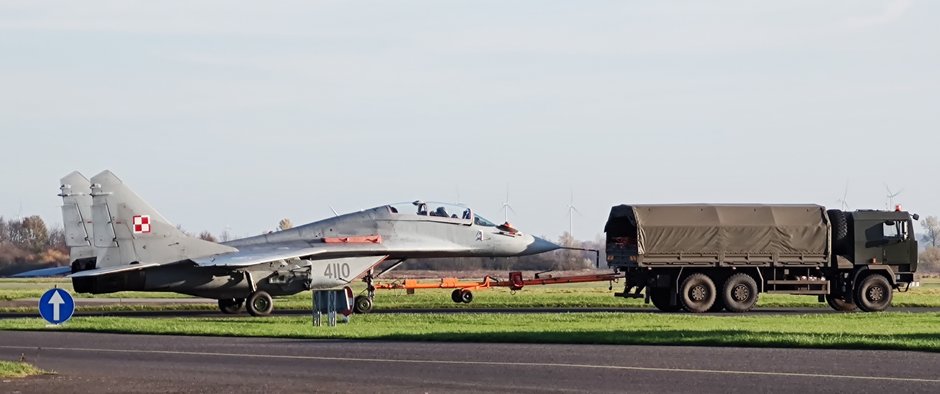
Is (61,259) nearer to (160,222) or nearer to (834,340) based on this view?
(160,222)

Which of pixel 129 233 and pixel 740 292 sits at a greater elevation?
pixel 129 233

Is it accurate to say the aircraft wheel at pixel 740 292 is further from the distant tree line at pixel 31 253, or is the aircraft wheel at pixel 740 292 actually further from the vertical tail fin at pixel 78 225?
the distant tree line at pixel 31 253

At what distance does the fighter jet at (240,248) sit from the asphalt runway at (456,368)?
13.7 m

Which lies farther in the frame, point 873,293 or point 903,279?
point 903,279

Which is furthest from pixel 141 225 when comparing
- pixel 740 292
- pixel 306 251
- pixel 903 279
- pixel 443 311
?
pixel 903 279

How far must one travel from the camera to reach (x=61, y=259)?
87.6 meters

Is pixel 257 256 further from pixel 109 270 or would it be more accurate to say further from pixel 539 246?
pixel 539 246

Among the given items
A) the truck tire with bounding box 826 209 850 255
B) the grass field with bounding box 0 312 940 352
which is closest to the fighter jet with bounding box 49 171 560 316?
the grass field with bounding box 0 312 940 352

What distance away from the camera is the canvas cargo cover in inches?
1475

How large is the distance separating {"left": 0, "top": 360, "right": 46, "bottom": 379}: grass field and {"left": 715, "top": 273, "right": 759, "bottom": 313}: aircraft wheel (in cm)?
2245

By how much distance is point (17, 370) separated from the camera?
731 inches

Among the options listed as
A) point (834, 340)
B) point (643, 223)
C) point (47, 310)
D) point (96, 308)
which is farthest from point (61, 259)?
point (834, 340)

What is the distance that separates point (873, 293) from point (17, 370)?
26.2 metres

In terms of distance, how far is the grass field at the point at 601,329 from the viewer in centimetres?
2378
